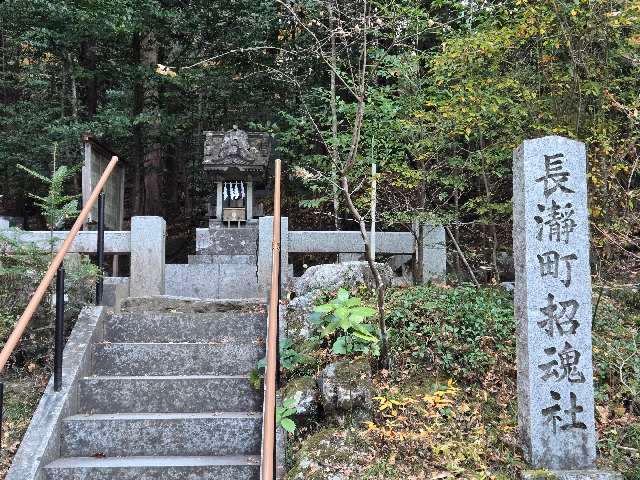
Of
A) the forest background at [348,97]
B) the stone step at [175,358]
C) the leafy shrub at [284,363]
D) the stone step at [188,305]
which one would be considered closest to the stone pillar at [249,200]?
the forest background at [348,97]

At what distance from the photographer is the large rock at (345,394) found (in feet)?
12.3

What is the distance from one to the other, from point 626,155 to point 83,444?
5728mm

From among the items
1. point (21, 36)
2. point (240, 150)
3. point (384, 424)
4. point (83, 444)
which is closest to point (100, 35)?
point (21, 36)

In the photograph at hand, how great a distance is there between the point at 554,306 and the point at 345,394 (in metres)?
1.60

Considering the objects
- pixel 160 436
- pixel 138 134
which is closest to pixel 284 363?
pixel 160 436

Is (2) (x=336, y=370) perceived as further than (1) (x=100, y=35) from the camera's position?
No

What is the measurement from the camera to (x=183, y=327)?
4.93m

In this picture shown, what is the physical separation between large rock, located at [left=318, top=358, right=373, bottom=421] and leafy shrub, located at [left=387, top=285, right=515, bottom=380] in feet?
2.15

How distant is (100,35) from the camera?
11.1 meters

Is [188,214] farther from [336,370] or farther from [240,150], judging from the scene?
[336,370]

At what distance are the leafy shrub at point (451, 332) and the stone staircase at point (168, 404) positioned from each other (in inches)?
49.6

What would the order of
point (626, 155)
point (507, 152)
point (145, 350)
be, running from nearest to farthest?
point (145, 350) → point (626, 155) → point (507, 152)

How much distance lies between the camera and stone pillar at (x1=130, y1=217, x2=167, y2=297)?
6.60 meters

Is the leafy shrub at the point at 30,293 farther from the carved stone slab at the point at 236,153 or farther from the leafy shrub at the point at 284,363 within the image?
the carved stone slab at the point at 236,153
